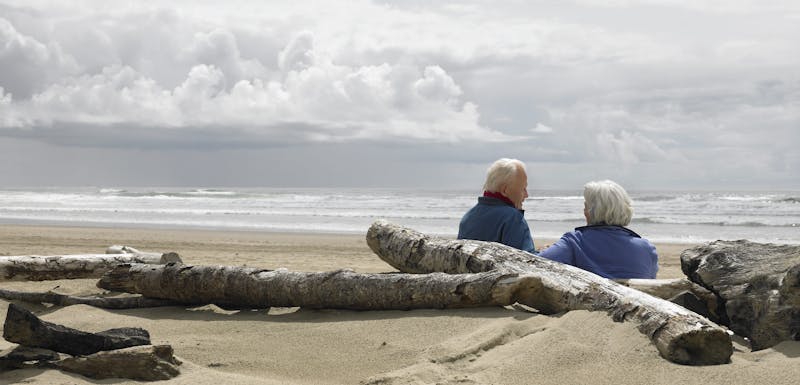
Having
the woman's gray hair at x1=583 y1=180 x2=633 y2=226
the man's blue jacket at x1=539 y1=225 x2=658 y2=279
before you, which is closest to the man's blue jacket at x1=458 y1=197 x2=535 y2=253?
the man's blue jacket at x1=539 y1=225 x2=658 y2=279

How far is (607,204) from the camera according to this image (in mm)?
5801

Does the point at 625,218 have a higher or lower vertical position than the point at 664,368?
higher

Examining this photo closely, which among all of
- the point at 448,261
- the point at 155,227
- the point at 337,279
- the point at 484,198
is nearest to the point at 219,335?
the point at 337,279

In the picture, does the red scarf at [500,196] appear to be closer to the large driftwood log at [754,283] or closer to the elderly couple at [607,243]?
the elderly couple at [607,243]

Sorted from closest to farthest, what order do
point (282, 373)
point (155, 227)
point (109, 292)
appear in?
point (282, 373)
point (109, 292)
point (155, 227)

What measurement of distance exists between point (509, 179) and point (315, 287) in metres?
1.92

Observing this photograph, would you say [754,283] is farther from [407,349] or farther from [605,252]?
[407,349]

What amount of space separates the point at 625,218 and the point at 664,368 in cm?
223

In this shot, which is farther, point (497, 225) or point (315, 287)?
point (497, 225)

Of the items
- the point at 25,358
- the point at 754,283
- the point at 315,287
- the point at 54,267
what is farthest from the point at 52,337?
the point at 754,283

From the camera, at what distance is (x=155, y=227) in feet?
77.1

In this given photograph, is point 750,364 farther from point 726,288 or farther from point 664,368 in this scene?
point 726,288

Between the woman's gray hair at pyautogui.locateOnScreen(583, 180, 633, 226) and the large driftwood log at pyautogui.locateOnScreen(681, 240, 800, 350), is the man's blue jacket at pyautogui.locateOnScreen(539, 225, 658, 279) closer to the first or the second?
the woman's gray hair at pyautogui.locateOnScreen(583, 180, 633, 226)

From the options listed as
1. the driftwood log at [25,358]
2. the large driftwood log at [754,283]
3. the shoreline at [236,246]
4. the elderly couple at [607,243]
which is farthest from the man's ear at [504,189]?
the shoreline at [236,246]
